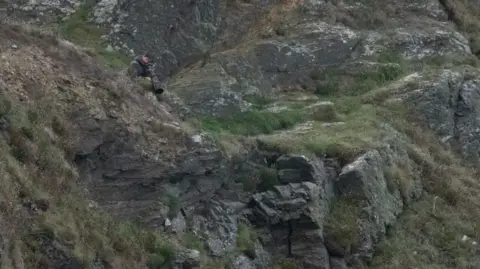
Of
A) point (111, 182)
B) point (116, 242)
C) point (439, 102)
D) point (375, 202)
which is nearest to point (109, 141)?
point (111, 182)

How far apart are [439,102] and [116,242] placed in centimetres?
1308

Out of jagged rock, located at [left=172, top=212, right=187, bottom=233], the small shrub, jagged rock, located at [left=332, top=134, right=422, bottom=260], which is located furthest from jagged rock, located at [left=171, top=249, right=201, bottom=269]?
jagged rock, located at [left=332, top=134, right=422, bottom=260]

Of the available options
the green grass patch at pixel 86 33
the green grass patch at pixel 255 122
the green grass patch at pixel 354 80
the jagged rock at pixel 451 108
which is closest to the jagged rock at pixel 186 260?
the green grass patch at pixel 255 122

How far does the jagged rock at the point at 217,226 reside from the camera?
13.9 meters

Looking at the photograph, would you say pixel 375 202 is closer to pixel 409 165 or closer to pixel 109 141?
pixel 409 165

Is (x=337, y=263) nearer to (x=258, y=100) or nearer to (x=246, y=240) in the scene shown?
(x=246, y=240)

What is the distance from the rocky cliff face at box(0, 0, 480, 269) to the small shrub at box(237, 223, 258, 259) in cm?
4

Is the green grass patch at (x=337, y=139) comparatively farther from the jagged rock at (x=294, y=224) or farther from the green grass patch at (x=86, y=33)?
the green grass patch at (x=86, y=33)

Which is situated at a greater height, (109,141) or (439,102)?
(109,141)

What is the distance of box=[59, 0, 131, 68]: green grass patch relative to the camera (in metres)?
19.7

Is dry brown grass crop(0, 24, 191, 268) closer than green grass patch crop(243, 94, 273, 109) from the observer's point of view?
Yes

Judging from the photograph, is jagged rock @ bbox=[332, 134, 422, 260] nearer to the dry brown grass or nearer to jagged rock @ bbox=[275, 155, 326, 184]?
jagged rock @ bbox=[275, 155, 326, 184]

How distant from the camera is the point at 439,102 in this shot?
863 inches

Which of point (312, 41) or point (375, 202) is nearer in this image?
point (375, 202)
